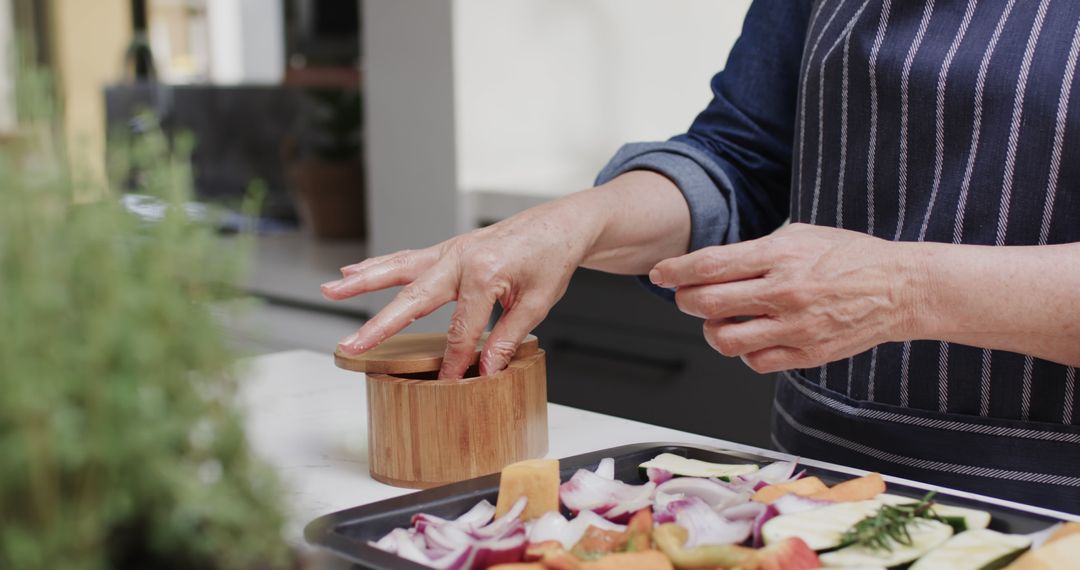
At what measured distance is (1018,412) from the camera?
102 cm

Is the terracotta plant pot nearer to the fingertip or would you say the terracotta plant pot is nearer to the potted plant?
A: the potted plant

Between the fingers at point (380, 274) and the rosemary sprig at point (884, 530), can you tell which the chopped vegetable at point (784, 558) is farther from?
the fingers at point (380, 274)

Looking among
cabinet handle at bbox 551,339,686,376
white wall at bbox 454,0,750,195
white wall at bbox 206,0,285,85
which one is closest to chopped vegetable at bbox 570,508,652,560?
cabinet handle at bbox 551,339,686,376

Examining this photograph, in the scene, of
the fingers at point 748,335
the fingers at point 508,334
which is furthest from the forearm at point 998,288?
the fingers at point 508,334

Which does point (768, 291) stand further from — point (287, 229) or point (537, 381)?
point (287, 229)

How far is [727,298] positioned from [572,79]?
1.61m

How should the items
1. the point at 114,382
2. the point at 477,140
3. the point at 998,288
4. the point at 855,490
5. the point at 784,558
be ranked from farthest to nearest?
the point at 477,140 → the point at 998,288 → the point at 855,490 → the point at 784,558 → the point at 114,382

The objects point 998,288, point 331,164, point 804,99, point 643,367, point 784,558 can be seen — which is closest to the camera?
point 784,558

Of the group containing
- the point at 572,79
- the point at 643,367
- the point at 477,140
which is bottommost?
the point at 643,367

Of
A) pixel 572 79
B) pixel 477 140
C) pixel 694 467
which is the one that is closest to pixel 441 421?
pixel 694 467

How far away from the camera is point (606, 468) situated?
804mm

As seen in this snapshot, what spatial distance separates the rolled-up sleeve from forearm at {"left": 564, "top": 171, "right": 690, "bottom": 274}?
0.05 meters

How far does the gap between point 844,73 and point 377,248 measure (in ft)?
4.89

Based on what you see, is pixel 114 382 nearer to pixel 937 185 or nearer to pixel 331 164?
pixel 937 185
